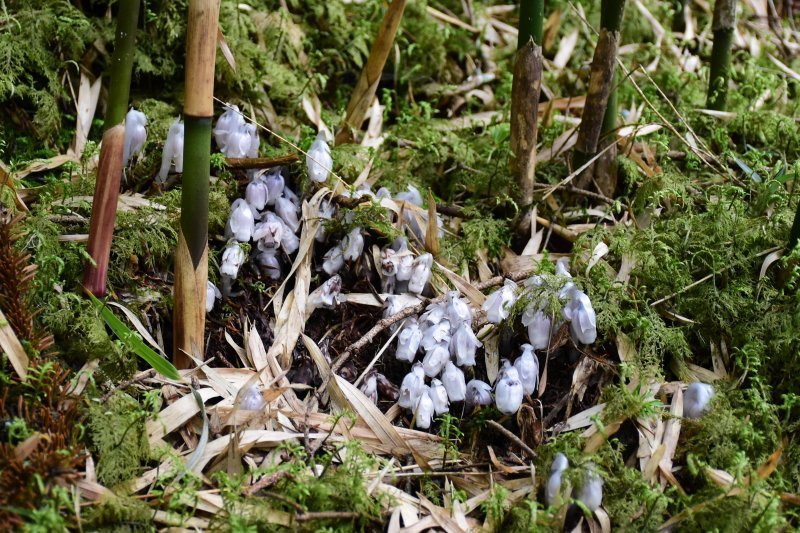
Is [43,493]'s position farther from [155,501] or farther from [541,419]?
[541,419]

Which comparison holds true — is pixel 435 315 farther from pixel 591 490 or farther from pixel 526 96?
pixel 526 96

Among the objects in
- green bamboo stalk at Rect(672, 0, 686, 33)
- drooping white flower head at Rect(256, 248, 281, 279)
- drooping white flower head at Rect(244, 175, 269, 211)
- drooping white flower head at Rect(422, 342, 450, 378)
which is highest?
green bamboo stalk at Rect(672, 0, 686, 33)

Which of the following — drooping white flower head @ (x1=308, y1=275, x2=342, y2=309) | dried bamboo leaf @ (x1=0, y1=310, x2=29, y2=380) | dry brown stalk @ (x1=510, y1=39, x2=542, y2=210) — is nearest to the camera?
dried bamboo leaf @ (x1=0, y1=310, x2=29, y2=380)

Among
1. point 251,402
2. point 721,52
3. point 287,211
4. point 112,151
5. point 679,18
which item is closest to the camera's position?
point 112,151

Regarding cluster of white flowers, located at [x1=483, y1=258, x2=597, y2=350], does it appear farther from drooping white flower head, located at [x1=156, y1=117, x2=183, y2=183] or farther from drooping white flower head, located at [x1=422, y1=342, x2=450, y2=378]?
drooping white flower head, located at [x1=156, y1=117, x2=183, y2=183]

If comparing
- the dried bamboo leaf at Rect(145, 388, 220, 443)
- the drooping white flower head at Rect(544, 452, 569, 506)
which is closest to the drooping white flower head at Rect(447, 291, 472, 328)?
the drooping white flower head at Rect(544, 452, 569, 506)

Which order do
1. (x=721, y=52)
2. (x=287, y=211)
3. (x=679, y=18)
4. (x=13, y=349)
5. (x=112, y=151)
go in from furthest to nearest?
(x=679, y=18) → (x=721, y=52) → (x=287, y=211) → (x=112, y=151) → (x=13, y=349)

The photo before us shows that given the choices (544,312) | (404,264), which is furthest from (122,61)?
(544,312)
